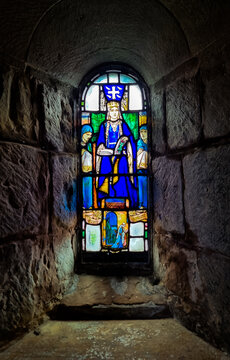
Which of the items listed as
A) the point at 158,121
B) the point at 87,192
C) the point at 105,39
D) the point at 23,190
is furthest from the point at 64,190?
the point at 105,39

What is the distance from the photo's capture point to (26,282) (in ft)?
5.43

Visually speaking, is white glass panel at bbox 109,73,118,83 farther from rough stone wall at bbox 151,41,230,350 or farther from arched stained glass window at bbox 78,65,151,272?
rough stone wall at bbox 151,41,230,350

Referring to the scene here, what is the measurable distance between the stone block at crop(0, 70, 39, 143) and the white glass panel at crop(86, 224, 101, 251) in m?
0.84

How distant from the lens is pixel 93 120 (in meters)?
2.24

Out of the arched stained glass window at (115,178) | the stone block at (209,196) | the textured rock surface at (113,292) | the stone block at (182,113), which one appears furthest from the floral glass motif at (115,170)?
the stone block at (209,196)

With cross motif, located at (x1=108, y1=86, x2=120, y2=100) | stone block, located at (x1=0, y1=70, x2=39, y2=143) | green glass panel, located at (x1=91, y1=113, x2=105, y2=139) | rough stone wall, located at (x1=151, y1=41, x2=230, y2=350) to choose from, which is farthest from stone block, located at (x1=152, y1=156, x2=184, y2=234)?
stone block, located at (x1=0, y1=70, x2=39, y2=143)

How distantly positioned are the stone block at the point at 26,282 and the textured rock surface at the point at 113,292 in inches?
6.7

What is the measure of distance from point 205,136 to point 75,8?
3.74 ft

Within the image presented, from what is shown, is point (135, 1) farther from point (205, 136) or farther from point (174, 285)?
point (174, 285)

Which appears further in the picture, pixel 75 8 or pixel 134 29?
pixel 134 29

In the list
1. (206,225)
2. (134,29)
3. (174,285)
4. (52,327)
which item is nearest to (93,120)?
(134,29)

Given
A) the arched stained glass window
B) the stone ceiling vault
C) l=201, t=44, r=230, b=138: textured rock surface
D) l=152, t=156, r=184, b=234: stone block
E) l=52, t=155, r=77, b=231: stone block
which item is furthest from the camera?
the arched stained glass window

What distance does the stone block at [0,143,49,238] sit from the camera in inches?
60.7

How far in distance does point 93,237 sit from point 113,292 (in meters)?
0.45
